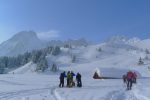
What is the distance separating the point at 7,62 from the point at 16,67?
5.73 m

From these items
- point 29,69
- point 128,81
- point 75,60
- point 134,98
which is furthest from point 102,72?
point 75,60

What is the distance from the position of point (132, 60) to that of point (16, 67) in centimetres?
6197

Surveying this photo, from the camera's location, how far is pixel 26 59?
183875mm

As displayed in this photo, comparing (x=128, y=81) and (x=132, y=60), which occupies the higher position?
(x=132, y=60)

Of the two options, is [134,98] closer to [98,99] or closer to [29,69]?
[98,99]

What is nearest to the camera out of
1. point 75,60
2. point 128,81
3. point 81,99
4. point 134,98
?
point 81,99

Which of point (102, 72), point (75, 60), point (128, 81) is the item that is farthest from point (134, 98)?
point (75, 60)

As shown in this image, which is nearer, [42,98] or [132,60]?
[42,98]

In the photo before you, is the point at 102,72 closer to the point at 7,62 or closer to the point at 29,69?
the point at 29,69

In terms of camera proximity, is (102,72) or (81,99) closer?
(81,99)

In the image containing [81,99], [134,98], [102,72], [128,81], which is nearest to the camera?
[81,99]

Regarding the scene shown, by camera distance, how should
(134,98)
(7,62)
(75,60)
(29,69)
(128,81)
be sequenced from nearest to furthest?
(134,98) → (128,81) → (29,69) → (7,62) → (75,60)

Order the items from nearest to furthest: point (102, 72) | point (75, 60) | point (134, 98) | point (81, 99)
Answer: point (81, 99) → point (134, 98) → point (102, 72) → point (75, 60)

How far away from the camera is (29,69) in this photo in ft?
513
